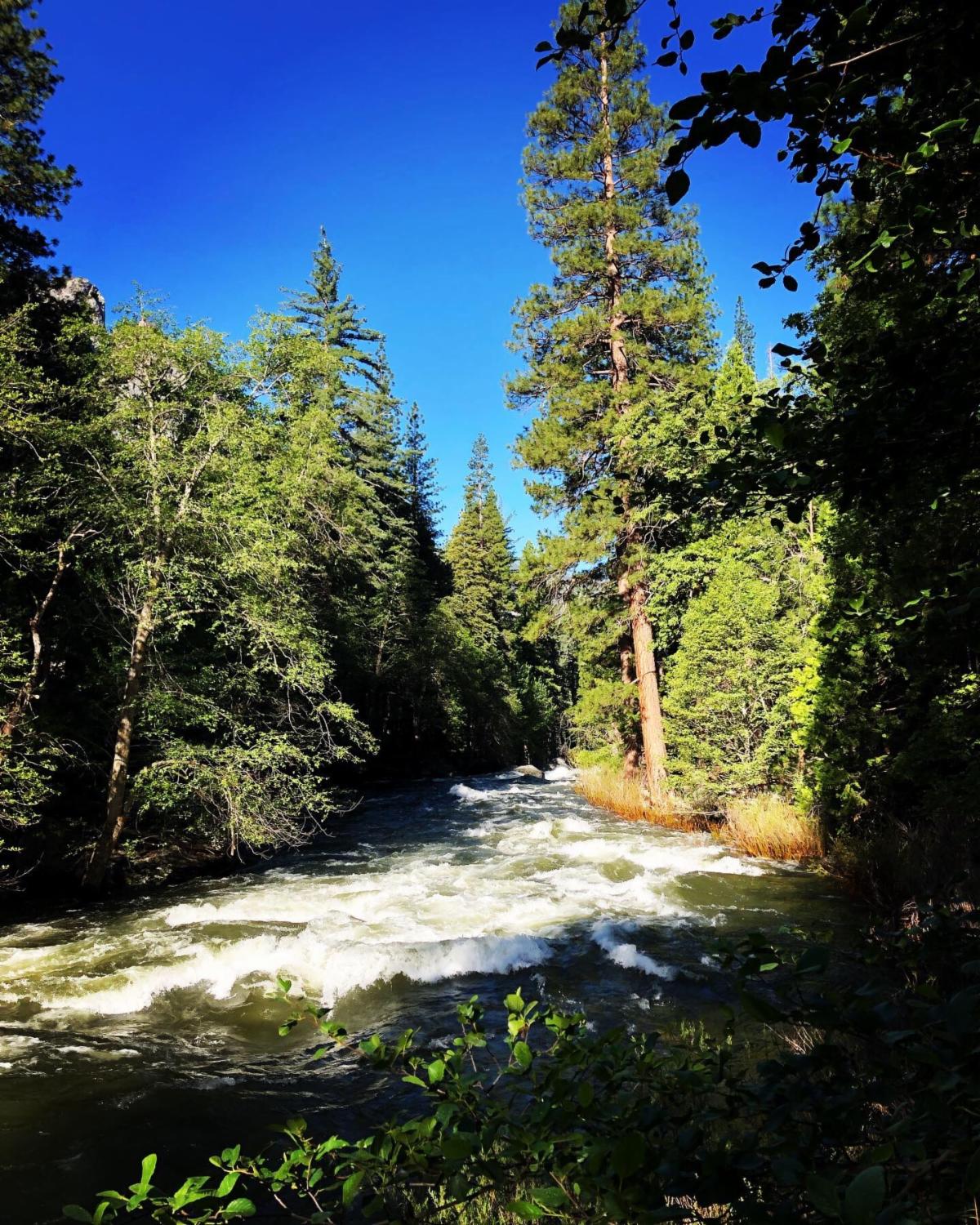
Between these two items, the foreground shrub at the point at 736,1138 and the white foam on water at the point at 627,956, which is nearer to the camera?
the foreground shrub at the point at 736,1138

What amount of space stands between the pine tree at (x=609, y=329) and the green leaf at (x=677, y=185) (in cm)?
1417

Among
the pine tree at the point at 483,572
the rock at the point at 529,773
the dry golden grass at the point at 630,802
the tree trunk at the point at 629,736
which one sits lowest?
the rock at the point at 529,773

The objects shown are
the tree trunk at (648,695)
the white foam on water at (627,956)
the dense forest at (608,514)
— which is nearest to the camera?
the dense forest at (608,514)

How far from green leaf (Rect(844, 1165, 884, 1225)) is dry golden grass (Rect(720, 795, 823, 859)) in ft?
34.3

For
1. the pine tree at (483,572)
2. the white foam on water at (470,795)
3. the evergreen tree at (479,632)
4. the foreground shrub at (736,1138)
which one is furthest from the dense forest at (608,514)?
the pine tree at (483,572)

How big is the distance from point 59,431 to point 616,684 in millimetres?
13119

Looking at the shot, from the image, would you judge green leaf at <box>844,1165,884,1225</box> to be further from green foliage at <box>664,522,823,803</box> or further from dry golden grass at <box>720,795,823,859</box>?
green foliage at <box>664,522,823,803</box>

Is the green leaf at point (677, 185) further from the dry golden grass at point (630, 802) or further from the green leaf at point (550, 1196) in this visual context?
the dry golden grass at point (630, 802)

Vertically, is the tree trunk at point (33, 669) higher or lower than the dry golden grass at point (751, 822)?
higher

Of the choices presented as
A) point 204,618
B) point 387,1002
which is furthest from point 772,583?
point 204,618

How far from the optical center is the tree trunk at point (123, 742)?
1002cm

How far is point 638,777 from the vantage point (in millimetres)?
17531

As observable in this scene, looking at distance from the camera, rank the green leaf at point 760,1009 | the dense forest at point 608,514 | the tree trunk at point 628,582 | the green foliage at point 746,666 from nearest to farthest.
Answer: the green leaf at point 760,1009
the dense forest at point 608,514
the green foliage at point 746,666
the tree trunk at point 628,582

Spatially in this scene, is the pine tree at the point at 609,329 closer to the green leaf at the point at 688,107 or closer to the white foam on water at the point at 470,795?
the white foam on water at the point at 470,795
